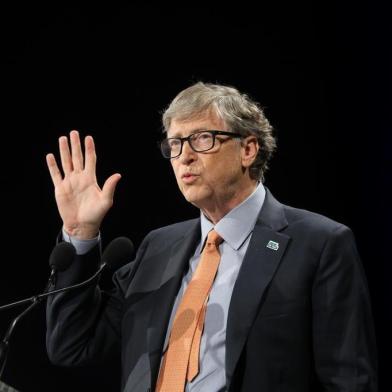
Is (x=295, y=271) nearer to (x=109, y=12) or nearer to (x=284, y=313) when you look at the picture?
(x=284, y=313)

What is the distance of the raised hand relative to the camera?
2.29 m

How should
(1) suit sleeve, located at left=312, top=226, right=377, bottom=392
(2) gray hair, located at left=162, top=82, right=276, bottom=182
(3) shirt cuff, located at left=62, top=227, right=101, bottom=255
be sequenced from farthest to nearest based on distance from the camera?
1. (2) gray hair, located at left=162, top=82, right=276, bottom=182
2. (3) shirt cuff, located at left=62, top=227, right=101, bottom=255
3. (1) suit sleeve, located at left=312, top=226, right=377, bottom=392

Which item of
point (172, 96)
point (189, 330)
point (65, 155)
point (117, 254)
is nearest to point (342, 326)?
point (189, 330)

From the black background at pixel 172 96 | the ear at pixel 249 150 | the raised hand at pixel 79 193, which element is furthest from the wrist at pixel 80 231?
the black background at pixel 172 96

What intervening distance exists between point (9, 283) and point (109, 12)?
1.49m

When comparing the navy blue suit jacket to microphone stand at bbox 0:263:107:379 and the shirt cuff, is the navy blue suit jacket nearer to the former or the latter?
the shirt cuff

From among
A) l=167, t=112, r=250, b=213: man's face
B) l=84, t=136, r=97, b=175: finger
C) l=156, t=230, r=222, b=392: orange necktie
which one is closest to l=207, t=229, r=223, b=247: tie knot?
l=156, t=230, r=222, b=392: orange necktie

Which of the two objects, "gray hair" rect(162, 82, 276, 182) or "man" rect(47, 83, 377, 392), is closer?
"man" rect(47, 83, 377, 392)

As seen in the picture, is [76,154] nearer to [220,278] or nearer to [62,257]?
[62,257]

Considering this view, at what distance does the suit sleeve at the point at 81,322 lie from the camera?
7.48 feet

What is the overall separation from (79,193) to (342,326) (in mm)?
1005

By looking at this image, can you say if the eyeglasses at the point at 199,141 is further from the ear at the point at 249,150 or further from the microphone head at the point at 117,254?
the microphone head at the point at 117,254

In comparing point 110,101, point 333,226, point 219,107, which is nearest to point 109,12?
point 110,101

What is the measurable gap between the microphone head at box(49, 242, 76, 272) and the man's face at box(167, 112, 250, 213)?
47 centimetres
